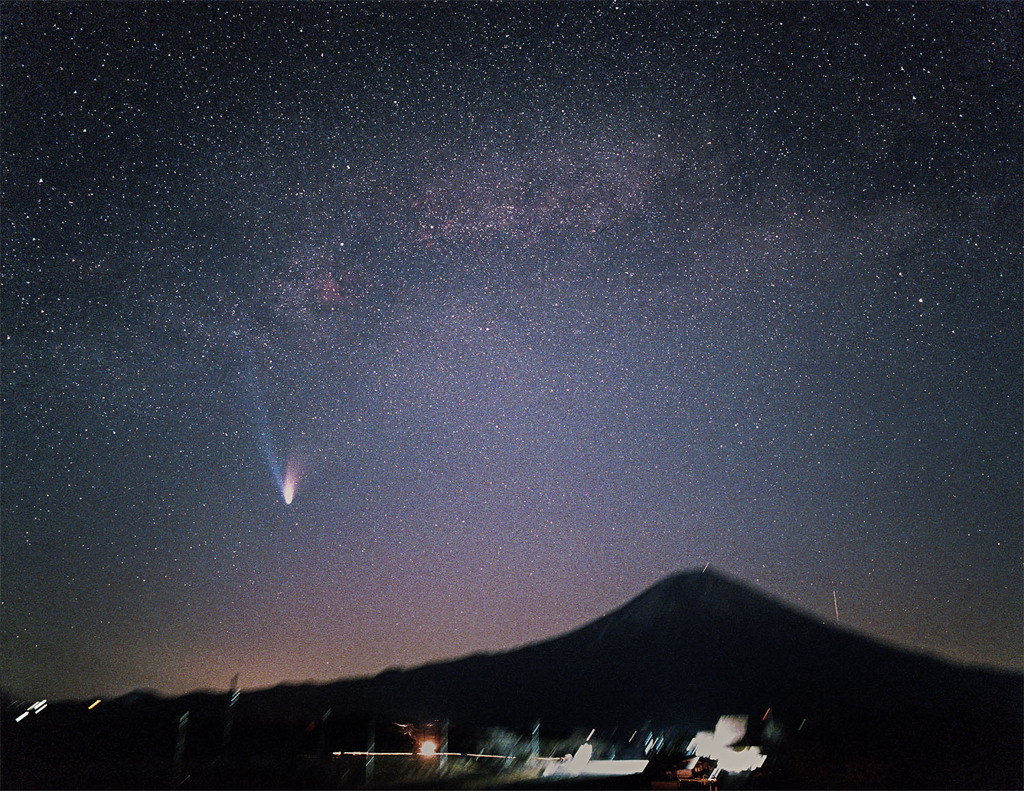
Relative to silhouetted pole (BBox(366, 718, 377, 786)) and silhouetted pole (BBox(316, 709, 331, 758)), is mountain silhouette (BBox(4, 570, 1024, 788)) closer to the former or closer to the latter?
silhouetted pole (BBox(316, 709, 331, 758))

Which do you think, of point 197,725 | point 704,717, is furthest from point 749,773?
point 704,717

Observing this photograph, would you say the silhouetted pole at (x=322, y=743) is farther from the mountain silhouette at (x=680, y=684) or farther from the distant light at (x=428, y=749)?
the distant light at (x=428, y=749)

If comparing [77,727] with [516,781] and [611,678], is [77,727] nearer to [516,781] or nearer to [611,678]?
[516,781]

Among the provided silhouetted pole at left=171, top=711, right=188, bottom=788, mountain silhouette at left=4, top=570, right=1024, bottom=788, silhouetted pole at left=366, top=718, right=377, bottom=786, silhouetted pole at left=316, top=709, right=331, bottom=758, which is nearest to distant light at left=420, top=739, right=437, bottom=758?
silhouetted pole at left=366, top=718, right=377, bottom=786

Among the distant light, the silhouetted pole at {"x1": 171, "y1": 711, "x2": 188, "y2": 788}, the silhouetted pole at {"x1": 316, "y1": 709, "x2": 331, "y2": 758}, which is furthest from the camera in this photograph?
the silhouetted pole at {"x1": 316, "y1": 709, "x2": 331, "y2": 758}

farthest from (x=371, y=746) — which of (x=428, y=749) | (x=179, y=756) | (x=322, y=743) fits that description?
(x=179, y=756)
